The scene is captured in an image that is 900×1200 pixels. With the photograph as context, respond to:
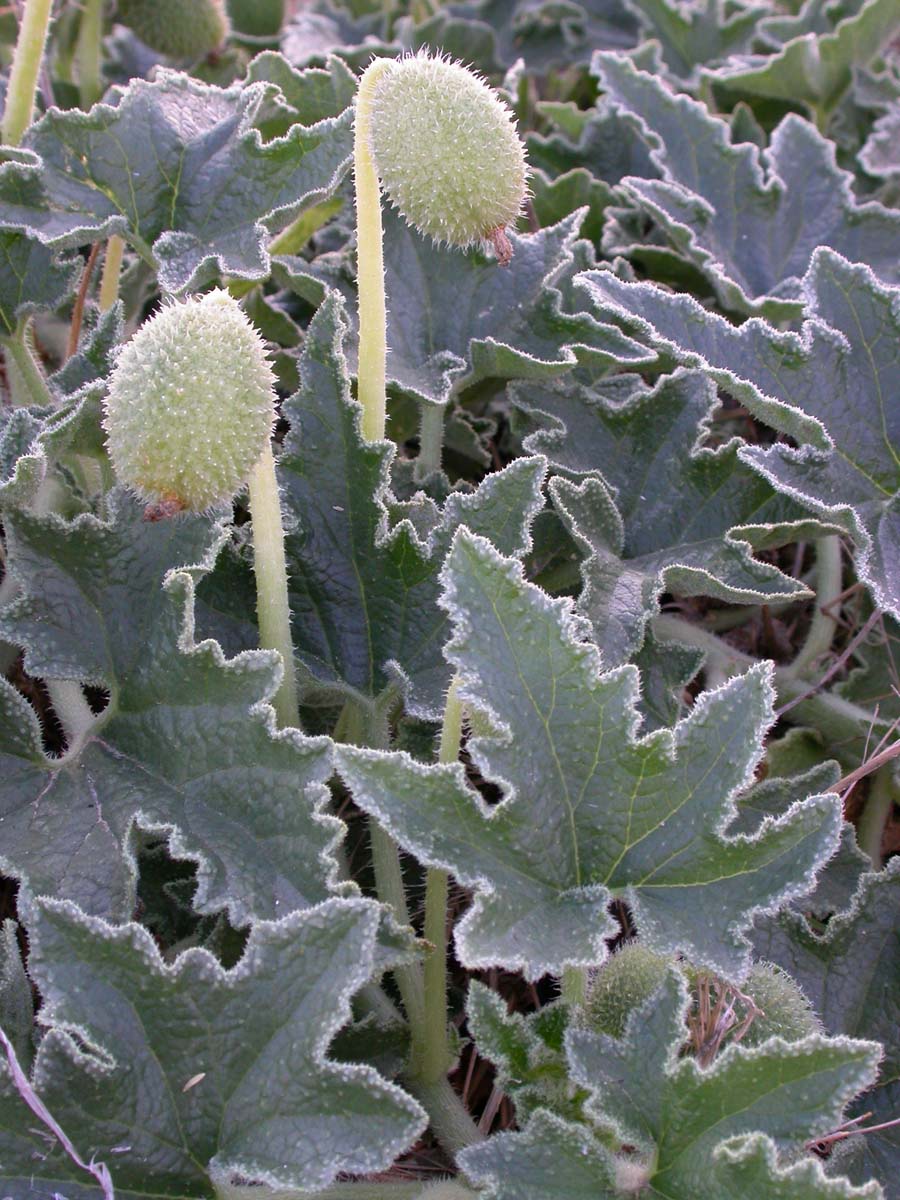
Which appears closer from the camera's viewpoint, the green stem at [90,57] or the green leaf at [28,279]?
the green leaf at [28,279]

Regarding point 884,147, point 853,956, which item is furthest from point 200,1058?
point 884,147

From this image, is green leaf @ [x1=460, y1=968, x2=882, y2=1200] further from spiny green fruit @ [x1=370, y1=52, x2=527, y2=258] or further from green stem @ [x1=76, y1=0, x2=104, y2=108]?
green stem @ [x1=76, y1=0, x2=104, y2=108]

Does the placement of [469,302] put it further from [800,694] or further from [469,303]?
[800,694]

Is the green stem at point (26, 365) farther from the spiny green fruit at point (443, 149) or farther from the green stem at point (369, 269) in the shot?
the spiny green fruit at point (443, 149)

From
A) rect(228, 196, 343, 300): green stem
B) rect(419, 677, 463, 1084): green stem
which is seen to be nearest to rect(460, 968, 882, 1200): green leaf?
rect(419, 677, 463, 1084): green stem

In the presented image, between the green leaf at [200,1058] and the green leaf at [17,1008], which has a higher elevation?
the green leaf at [200,1058]

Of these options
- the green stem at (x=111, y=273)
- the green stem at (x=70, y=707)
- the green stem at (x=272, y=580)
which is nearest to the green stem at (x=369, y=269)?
the green stem at (x=272, y=580)
